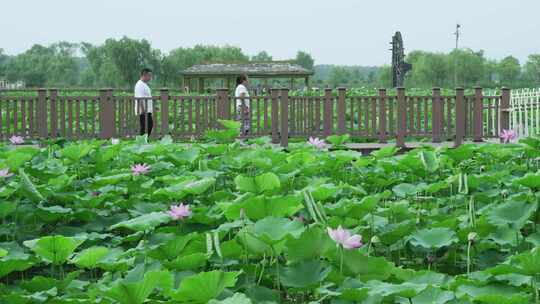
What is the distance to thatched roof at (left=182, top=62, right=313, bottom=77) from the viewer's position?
1770 inches

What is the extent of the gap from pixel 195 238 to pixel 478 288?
0.88 metres

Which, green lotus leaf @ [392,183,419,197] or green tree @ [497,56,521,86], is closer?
green lotus leaf @ [392,183,419,197]

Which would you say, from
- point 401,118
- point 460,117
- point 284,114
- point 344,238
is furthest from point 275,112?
point 344,238

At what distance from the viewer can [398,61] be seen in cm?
2738

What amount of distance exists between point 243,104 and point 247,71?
32.5 meters

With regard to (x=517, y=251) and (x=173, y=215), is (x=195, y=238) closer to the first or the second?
(x=173, y=215)

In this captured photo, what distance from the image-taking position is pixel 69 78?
13238 cm

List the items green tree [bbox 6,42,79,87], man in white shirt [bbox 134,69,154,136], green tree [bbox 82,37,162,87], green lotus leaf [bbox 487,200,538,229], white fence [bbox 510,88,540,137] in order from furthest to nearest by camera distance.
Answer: green tree [bbox 6,42,79,87]
green tree [bbox 82,37,162,87]
white fence [bbox 510,88,540,137]
man in white shirt [bbox 134,69,154,136]
green lotus leaf [bbox 487,200,538,229]

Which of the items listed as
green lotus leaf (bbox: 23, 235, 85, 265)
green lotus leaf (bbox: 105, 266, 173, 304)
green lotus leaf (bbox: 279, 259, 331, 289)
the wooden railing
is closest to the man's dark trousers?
the wooden railing

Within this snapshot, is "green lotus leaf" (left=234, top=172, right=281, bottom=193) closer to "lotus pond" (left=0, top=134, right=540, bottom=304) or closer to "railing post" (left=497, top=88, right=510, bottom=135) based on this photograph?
"lotus pond" (left=0, top=134, right=540, bottom=304)

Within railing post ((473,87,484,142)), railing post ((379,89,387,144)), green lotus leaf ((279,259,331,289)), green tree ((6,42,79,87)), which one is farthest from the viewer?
green tree ((6,42,79,87))

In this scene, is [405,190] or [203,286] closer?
[203,286]

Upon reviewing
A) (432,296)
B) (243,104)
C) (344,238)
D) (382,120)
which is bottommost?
(432,296)

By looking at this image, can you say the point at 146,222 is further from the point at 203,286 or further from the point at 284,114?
the point at 284,114
